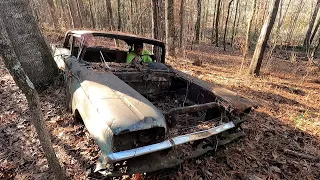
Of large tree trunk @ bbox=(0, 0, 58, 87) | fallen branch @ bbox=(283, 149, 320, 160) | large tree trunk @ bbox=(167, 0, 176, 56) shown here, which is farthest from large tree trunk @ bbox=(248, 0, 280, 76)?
large tree trunk @ bbox=(0, 0, 58, 87)

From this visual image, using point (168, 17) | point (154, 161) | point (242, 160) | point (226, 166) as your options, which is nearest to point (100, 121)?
point (154, 161)

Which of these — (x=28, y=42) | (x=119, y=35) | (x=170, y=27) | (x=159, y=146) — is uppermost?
(x=170, y=27)

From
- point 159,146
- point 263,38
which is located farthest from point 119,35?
point 263,38

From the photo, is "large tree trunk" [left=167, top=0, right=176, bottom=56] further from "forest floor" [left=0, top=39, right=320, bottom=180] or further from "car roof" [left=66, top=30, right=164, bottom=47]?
"forest floor" [left=0, top=39, right=320, bottom=180]

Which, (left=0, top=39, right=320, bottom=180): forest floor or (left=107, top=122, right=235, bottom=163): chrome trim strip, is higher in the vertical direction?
(left=107, top=122, right=235, bottom=163): chrome trim strip

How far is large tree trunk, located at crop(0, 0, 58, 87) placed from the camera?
484 centimetres

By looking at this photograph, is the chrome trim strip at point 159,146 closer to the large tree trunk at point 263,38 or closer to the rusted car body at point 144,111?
the rusted car body at point 144,111

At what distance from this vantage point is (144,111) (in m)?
2.61

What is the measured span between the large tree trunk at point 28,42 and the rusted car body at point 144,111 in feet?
1.91

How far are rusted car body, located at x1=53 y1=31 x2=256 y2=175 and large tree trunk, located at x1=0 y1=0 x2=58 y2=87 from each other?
582 mm

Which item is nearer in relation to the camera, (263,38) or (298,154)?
(298,154)

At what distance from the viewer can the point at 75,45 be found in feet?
15.3

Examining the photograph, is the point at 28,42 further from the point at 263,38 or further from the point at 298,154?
the point at 263,38

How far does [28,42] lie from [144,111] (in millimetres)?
3837
